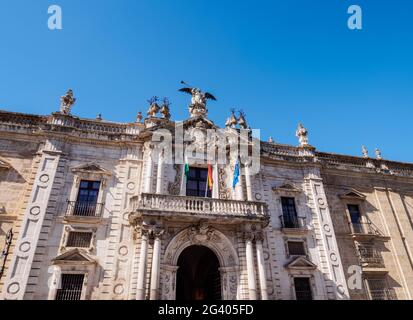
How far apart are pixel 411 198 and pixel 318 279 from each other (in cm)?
1135

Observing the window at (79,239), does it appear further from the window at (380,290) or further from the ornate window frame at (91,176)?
the window at (380,290)

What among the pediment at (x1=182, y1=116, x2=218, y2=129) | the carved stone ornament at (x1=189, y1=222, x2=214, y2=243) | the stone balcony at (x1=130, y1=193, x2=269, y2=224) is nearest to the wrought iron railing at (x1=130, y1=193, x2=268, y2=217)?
the stone balcony at (x1=130, y1=193, x2=269, y2=224)

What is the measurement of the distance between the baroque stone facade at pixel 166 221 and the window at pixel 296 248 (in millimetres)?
59

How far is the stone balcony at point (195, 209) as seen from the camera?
13594 mm

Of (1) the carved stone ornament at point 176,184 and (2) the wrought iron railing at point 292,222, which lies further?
(2) the wrought iron railing at point 292,222

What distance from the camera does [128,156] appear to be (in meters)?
16.6

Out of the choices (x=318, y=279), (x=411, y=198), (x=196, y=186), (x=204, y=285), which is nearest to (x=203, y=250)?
(x=204, y=285)

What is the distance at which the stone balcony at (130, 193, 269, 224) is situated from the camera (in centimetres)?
1359

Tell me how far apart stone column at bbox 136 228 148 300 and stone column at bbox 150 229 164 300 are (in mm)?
377

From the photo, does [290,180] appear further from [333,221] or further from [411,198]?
[411,198]

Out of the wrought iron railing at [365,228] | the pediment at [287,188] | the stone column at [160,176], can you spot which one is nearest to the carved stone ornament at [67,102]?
the stone column at [160,176]

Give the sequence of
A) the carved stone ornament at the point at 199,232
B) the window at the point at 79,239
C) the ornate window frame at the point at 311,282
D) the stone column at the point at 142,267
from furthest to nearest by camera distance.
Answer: the ornate window frame at the point at 311,282
the carved stone ornament at the point at 199,232
the window at the point at 79,239
the stone column at the point at 142,267

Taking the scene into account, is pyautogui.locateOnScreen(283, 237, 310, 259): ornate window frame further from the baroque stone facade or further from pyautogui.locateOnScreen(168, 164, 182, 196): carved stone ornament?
pyautogui.locateOnScreen(168, 164, 182, 196): carved stone ornament
